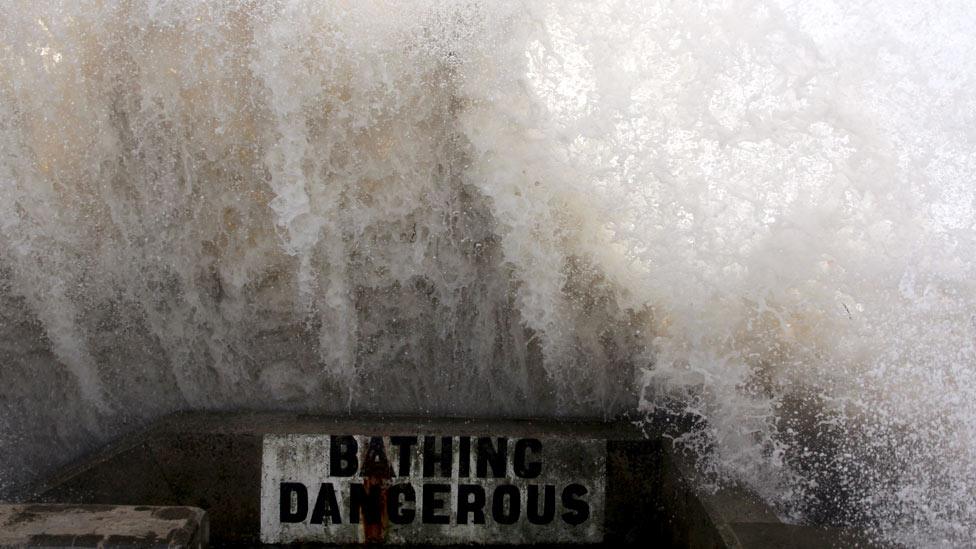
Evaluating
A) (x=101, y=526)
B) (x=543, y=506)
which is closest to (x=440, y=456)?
(x=543, y=506)

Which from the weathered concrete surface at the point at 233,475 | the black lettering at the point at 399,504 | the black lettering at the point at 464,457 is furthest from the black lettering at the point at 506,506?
the black lettering at the point at 399,504

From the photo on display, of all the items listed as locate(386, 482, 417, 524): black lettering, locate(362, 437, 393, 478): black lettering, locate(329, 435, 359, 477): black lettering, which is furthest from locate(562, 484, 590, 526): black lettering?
locate(329, 435, 359, 477): black lettering

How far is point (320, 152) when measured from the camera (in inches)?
167

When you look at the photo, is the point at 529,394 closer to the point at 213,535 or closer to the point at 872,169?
the point at 213,535

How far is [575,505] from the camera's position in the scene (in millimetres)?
4016

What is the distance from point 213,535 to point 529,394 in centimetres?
192

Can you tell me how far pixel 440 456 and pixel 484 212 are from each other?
4.55 feet

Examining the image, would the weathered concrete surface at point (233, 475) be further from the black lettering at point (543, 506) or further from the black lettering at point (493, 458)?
the black lettering at point (543, 506)

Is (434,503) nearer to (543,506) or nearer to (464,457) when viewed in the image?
(464,457)

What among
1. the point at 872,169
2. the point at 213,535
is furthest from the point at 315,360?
the point at 872,169

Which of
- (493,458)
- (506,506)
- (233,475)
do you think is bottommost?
(506,506)

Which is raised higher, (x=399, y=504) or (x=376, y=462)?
(x=376, y=462)

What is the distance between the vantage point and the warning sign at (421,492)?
4.01 m

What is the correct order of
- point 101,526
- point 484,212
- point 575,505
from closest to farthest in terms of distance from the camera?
1. point 101,526
2. point 575,505
3. point 484,212
